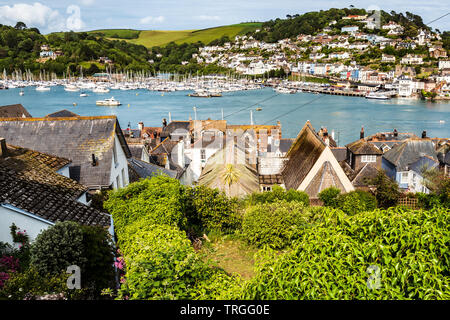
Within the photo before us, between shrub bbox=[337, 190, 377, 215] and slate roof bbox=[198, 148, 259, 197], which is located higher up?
slate roof bbox=[198, 148, 259, 197]

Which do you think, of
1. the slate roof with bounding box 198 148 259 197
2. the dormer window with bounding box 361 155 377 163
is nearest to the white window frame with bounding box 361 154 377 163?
the dormer window with bounding box 361 155 377 163

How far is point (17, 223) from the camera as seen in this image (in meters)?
10.7

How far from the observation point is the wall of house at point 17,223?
10547mm

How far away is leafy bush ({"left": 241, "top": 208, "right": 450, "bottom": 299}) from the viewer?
17.8 feet

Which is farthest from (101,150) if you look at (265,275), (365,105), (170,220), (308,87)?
(308,87)

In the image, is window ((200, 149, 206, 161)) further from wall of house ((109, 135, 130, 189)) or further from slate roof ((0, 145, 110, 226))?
slate roof ((0, 145, 110, 226))

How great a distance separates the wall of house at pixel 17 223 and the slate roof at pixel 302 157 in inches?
750

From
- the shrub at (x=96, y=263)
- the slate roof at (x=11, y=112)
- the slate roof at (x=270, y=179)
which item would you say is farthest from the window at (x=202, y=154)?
the shrub at (x=96, y=263)

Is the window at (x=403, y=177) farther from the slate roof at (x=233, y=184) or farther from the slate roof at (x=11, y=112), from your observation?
the slate roof at (x=11, y=112)

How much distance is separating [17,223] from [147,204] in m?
4.69

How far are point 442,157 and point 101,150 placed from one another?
130 ft

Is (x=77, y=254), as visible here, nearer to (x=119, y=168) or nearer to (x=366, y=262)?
(x=366, y=262)

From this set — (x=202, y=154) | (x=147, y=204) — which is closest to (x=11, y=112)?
(x=202, y=154)

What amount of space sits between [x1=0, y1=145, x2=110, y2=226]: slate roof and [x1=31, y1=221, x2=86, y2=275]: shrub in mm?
2348
